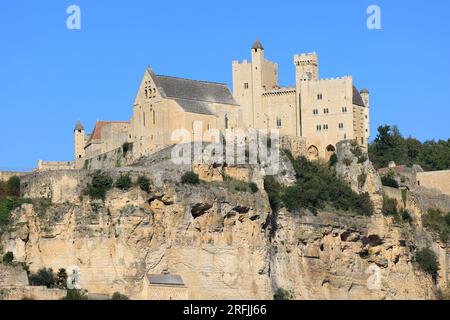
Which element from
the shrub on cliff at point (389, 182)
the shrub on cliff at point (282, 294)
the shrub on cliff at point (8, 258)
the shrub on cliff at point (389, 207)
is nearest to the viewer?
the shrub on cliff at point (8, 258)

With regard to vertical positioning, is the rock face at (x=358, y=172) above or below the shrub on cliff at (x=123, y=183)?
above

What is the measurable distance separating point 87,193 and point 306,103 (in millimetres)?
18203

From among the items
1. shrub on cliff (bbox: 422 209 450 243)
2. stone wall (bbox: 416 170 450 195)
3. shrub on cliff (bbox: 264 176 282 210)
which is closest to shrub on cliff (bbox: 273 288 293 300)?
shrub on cliff (bbox: 264 176 282 210)

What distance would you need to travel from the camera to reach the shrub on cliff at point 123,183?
98.4 m

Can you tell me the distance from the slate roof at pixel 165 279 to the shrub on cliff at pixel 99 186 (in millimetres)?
5058

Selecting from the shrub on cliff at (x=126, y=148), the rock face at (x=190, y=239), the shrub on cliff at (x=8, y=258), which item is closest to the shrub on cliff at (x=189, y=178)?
the rock face at (x=190, y=239)

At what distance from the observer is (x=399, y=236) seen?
109m

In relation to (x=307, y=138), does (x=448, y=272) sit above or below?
below

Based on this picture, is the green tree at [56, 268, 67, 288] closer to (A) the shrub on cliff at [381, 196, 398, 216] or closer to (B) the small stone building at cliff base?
(B) the small stone building at cliff base

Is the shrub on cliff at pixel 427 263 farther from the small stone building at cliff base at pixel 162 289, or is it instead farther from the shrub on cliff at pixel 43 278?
the shrub on cliff at pixel 43 278

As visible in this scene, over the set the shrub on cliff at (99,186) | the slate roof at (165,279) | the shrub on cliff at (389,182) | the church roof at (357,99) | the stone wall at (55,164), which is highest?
Answer: the church roof at (357,99)
